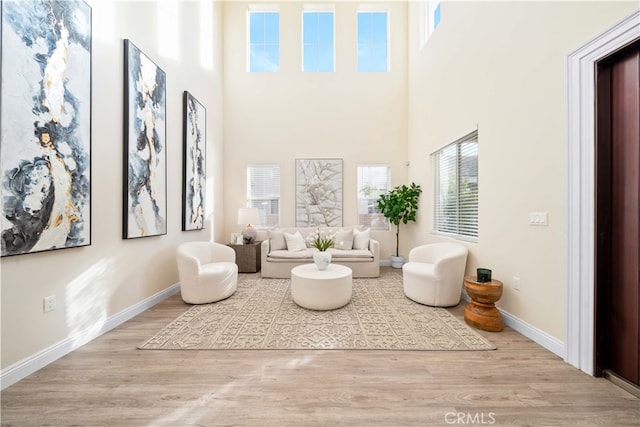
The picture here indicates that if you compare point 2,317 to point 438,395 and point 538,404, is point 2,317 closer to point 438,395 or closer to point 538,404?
point 438,395

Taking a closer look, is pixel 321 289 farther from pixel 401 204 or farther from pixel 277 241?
pixel 401 204

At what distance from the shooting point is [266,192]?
217 inches

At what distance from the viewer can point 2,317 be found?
5.35 ft

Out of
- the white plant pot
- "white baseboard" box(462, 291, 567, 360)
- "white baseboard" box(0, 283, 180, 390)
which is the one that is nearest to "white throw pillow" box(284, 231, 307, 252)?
the white plant pot

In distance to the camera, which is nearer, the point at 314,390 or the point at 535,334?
the point at 314,390

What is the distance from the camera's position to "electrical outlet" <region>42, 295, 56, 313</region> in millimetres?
1886

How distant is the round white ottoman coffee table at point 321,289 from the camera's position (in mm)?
2865

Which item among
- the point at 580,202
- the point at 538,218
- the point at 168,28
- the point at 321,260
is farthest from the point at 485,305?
the point at 168,28

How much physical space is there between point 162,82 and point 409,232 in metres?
4.98

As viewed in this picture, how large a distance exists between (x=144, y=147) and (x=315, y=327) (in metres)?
2.80

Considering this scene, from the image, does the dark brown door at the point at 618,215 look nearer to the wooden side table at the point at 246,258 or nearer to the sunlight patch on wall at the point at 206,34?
the wooden side table at the point at 246,258

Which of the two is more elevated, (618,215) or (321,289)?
(618,215)

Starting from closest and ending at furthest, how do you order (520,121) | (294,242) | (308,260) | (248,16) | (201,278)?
(520,121), (201,278), (308,260), (294,242), (248,16)

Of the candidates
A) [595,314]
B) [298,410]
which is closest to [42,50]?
[298,410]
